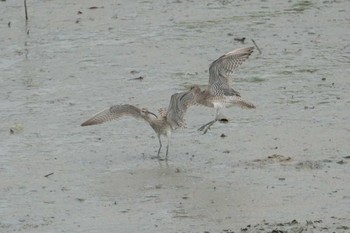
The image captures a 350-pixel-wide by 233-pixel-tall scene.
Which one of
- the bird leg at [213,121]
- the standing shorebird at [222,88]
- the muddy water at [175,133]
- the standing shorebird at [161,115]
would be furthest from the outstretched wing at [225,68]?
the standing shorebird at [161,115]

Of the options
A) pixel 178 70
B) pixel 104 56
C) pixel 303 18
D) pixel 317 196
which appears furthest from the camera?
pixel 303 18

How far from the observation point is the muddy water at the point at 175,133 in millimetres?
8016

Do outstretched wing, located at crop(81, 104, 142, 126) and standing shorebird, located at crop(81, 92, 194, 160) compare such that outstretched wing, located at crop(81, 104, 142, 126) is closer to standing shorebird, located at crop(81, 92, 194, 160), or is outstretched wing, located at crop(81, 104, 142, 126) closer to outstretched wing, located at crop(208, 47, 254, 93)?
standing shorebird, located at crop(81, 92, 194, 160)

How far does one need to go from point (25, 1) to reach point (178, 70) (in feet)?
11.1

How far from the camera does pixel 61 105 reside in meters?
10.8

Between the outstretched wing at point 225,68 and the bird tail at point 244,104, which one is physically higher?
the outstretched wing at point 225,68

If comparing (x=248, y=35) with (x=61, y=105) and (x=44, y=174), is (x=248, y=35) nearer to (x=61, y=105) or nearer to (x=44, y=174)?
(x=61, y=105)

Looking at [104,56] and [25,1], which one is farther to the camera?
[25,1]

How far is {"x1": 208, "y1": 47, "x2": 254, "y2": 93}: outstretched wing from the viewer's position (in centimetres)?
1006

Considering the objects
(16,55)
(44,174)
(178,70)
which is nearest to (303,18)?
(178,70)

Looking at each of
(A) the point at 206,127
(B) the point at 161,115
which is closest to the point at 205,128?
(A) the point at 206,127

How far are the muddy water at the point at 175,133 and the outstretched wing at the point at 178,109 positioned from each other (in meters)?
0.20

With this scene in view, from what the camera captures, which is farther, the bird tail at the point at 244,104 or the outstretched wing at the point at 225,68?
the outstretched wing at the point at 225,68

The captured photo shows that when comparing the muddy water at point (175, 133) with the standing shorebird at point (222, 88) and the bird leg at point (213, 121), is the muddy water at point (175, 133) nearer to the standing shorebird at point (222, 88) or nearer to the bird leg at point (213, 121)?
the bird leg at point (213, 121)
